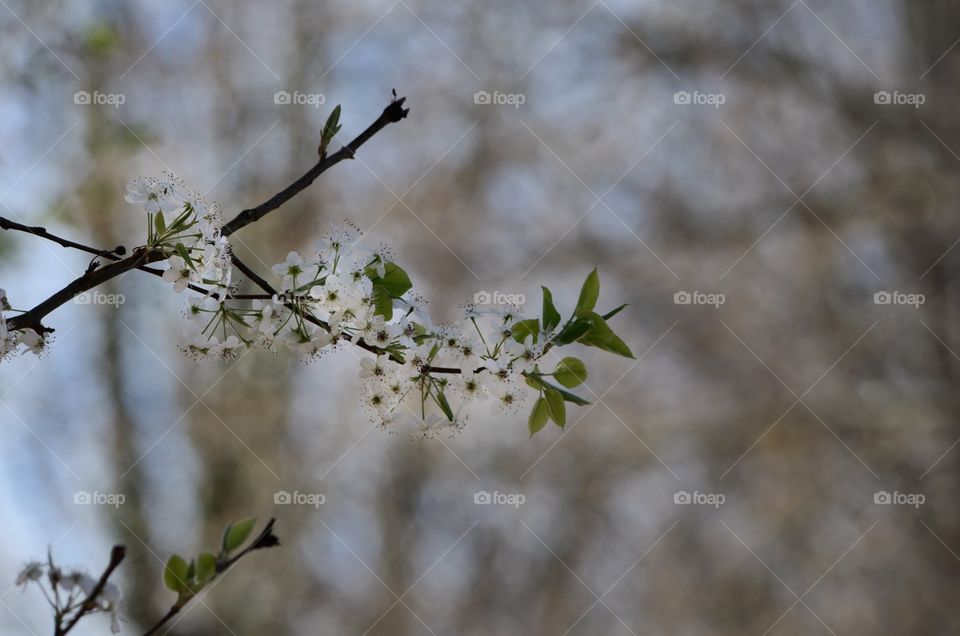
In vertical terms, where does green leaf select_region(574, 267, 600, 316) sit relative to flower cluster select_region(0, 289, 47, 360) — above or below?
above

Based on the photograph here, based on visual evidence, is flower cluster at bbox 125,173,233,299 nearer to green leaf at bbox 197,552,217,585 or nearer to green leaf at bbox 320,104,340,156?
green leaf at bbox 320,104,340,156

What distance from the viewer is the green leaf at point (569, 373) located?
52cm

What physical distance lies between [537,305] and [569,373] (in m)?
1.65

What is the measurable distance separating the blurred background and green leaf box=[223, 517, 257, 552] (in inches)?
68.0

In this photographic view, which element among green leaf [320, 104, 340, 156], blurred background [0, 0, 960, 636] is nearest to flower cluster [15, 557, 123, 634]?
green leaf [320, 104, 340, 156]

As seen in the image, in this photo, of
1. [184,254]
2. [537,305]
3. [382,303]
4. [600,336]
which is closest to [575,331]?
[600,336]

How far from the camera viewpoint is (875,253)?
2.20 metres

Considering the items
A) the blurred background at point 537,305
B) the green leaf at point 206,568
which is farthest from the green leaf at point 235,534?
the blurred background at point 537,305

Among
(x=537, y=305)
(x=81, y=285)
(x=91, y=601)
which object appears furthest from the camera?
(x=537, y=305)

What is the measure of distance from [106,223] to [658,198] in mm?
1336

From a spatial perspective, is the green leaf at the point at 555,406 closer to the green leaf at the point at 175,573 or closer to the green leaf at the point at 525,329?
the green leaf at the point at 525,329

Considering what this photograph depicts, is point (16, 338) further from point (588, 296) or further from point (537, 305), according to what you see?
point (537, 305)

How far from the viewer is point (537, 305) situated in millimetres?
2168

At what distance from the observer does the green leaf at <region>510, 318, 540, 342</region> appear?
0.52 m
